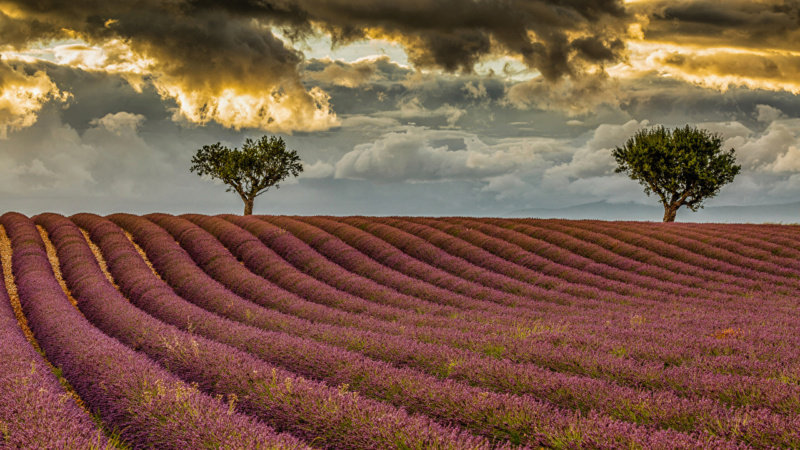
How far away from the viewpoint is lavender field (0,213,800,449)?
478 centimetres

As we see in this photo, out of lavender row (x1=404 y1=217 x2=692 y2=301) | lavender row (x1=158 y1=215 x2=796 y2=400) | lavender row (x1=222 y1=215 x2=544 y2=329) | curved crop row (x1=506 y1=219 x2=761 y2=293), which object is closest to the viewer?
lavender row (x1=158 y1=215 x2=796 y2=400)

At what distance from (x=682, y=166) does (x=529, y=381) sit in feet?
121

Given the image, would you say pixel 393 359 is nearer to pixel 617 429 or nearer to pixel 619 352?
pixel 619 352

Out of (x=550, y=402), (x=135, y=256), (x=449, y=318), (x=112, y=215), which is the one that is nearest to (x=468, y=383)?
(x=550, y=402)

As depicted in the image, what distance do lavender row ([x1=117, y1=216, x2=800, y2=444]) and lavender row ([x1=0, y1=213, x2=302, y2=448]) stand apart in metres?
2.57

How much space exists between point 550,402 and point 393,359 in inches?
93.9

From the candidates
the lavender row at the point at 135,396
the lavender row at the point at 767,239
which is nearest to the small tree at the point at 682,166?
the lavender row at the point at 767,239

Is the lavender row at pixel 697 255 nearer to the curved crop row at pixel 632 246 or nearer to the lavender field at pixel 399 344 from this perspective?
the curved crop row at pixel 632 246

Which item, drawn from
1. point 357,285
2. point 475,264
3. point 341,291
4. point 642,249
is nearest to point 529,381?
point 341,291

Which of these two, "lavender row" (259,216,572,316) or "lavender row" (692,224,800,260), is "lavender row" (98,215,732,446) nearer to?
"lavender row" (259,216,572,316)

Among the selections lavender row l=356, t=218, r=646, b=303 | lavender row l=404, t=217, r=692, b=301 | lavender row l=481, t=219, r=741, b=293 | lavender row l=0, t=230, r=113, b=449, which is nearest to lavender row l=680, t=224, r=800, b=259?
lavender row l=481, t=219, r=741, b=293

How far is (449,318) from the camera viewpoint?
11.0 meters

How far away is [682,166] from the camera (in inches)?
1487

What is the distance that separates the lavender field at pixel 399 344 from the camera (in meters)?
4.78
